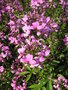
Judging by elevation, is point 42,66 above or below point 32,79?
above

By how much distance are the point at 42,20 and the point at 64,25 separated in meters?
1.06

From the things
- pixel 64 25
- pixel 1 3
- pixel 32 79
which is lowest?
pixel 32 79

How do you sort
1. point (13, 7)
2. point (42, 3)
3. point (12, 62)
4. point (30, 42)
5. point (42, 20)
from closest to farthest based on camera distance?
point (30, 42) < point (42, 20) < point (42, 3) < point (12, 62) < point (13, 7)

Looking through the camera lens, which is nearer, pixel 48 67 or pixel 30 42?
pixel 30 42

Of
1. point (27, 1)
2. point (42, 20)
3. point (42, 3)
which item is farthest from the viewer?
point (27, 1)

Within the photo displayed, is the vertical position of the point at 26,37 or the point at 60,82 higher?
the point at 26,37

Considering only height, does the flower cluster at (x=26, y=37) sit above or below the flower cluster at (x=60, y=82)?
above

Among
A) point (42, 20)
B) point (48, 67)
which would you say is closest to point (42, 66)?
point (48, 67)

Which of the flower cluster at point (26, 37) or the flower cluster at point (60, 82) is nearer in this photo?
the flower cluster at point (26, 37)

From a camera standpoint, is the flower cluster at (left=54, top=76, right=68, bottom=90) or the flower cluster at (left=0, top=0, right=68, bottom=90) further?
the flower cluster at (left=54, top=76, right=68, bottom=90)

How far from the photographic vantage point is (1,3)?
14.0ft

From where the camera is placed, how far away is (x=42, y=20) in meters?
2.83

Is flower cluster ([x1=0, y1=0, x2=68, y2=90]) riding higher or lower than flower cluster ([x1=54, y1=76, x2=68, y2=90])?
higher

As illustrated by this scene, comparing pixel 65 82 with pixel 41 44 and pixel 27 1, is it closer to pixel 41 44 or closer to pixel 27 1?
pixel 41 44
